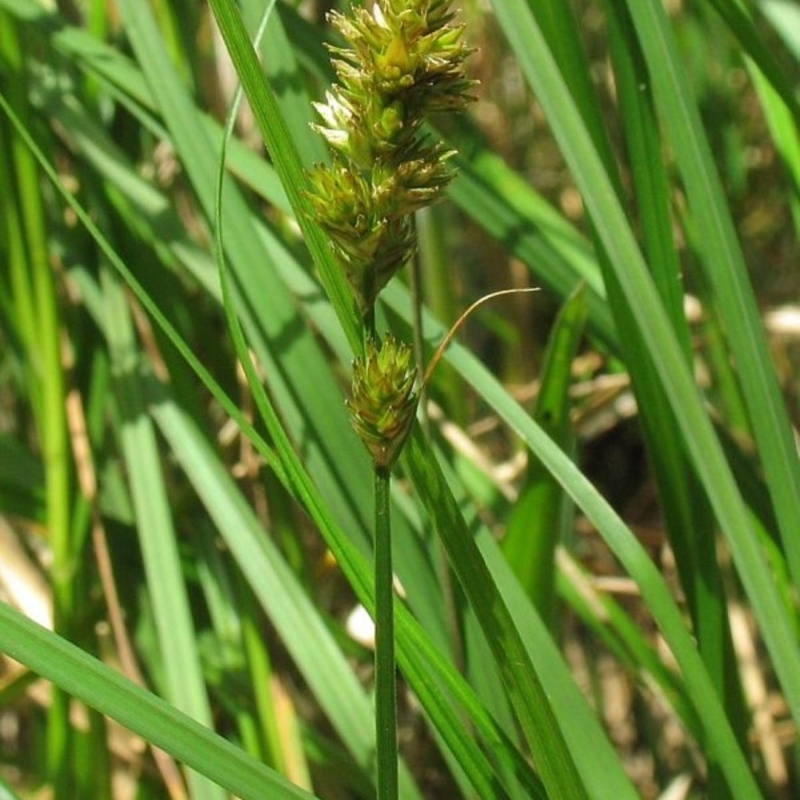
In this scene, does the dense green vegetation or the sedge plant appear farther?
the dense green vegetation

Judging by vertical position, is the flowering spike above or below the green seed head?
above

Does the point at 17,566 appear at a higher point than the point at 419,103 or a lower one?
lower

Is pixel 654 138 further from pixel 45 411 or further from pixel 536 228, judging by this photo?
pixel 45 411

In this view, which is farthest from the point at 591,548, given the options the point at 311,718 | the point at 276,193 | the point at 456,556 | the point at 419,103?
the point at 419,103

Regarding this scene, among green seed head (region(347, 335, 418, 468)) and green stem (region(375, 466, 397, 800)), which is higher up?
green seed head (region(347, 335, 418, 468))

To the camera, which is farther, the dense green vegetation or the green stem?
the dense green vegetation

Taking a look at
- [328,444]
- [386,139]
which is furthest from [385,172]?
[328,444]

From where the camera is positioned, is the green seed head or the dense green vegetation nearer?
the green seed head
